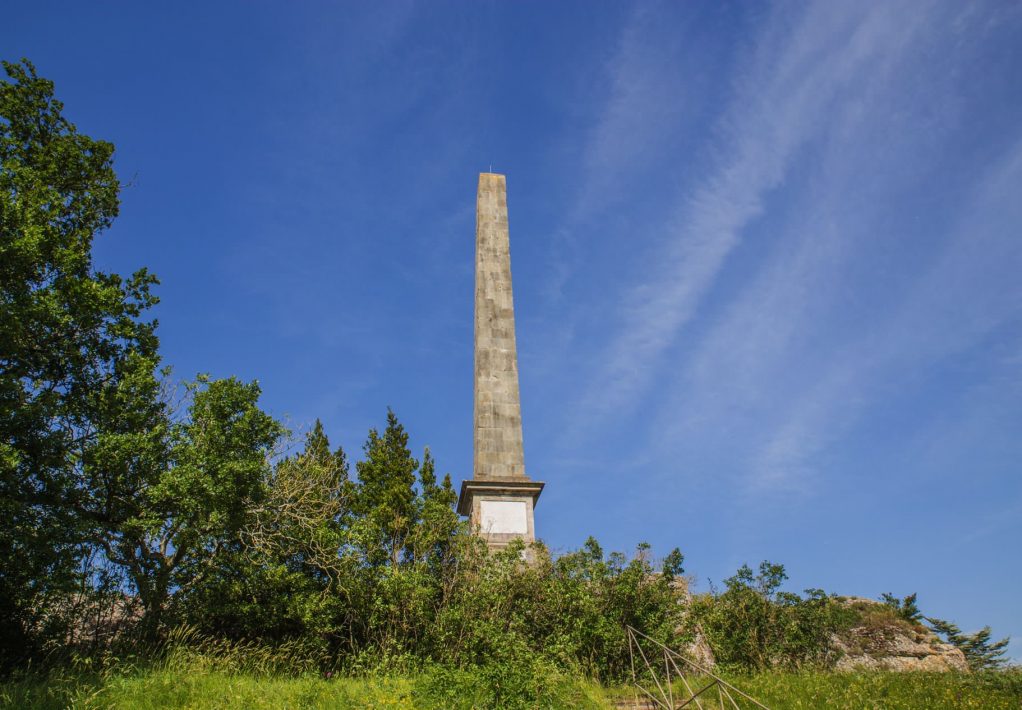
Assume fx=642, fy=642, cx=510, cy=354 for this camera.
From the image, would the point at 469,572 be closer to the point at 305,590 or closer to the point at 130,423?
the point at 305,590

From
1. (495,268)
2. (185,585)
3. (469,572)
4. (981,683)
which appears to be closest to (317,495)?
(185,585)

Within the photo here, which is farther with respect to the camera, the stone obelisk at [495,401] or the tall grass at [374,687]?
the stone obelisk at [495,401]

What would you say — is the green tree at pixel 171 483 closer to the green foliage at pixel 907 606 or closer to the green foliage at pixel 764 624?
the green foliage at pixel 764 624

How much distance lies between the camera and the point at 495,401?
1452 centimetres

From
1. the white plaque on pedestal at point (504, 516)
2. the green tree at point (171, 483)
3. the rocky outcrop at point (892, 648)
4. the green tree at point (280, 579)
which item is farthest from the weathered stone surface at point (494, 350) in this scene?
the rocky outcrop at point (892, 648)

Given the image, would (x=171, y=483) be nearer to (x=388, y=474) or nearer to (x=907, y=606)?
(x=388, y=474)

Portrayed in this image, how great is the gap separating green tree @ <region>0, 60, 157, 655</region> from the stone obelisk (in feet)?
21.5

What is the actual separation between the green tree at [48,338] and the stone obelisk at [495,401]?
6.56 meters

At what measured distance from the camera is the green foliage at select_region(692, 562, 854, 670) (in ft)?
36.6

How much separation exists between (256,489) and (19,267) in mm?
4920

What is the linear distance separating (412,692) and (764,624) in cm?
691

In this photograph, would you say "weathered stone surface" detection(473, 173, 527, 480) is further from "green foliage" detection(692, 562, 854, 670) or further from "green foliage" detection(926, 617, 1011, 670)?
"green foliage" detection(926, 617, 1011, 670)

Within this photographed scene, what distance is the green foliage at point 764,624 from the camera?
11164 millimetres

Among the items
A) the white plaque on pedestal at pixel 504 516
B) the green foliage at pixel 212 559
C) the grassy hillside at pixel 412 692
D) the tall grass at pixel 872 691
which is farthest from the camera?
the white plaque on pedestal at pixel 504 516
